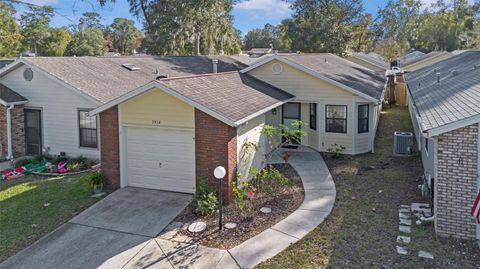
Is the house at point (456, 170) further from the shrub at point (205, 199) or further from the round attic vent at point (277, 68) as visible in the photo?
the round attic vent at point (277, 68)

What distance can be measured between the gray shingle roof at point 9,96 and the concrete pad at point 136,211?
24.0ft

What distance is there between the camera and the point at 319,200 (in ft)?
35.0

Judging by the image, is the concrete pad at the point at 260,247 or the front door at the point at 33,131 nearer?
the concrete pad at the point at 260,247

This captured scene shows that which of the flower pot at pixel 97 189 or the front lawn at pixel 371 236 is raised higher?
the flower pot at pixel 97 189

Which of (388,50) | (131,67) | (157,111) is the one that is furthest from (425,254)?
(388,50)

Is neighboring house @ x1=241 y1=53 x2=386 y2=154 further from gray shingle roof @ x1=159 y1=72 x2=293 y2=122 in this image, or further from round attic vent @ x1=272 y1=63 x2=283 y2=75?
gray shingle roof @ x1=159 y1=72 x2=293 y2=122

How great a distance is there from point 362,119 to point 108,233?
36.1 ft

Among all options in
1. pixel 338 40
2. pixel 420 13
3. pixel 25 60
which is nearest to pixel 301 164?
pixel 25 60

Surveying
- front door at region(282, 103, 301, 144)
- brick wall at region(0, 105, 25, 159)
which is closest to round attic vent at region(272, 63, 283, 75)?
front door at region(282, 103, 301, 144)

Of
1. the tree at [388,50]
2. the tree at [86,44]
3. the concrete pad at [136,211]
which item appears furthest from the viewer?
the tree at [86,44]

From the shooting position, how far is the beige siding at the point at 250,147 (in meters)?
11.3

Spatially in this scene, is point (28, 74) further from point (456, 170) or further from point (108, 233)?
point (456, 170)

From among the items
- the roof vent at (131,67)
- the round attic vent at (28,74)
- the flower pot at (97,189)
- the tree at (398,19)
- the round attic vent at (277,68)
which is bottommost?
the flower pot at (97,189)

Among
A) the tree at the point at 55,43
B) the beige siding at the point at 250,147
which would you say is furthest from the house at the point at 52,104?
the tree at the point at 55,43
